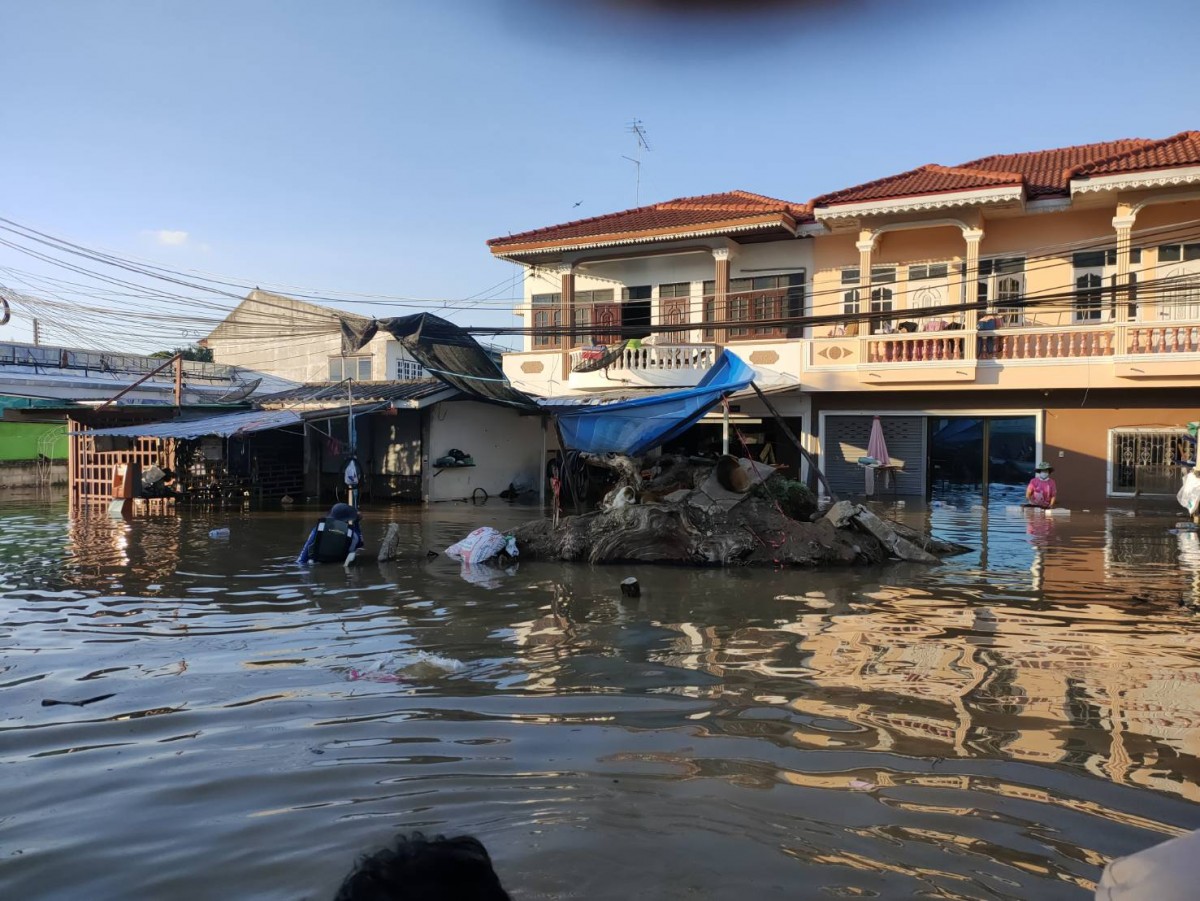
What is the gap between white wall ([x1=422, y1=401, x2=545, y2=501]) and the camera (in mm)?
21016

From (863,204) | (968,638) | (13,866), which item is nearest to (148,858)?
(13,866)

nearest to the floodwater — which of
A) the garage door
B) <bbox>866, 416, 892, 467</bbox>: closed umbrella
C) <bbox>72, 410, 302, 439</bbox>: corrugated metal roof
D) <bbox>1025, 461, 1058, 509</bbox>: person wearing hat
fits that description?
<bbox>1025, 461, 1058, 509</bbox>: person wearing hat

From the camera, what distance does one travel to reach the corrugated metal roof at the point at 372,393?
19234 millimetres

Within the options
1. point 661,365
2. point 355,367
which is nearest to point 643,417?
point 661,365

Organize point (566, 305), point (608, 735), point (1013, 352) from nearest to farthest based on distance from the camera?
point (608, 735) → point (1013, 352) → point (566, 305)

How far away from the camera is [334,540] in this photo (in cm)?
1145

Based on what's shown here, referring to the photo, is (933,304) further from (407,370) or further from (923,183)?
(407,370)

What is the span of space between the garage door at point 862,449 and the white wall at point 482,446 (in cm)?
775

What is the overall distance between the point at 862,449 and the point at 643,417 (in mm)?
7958

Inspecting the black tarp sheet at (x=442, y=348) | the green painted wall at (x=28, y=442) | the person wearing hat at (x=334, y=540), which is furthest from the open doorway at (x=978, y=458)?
the green painted wall at (x=28, y=442)

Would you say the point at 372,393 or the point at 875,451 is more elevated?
the point at 372,393

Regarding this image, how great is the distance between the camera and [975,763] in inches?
179

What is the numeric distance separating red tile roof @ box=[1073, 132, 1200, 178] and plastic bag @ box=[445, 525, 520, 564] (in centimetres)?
1267

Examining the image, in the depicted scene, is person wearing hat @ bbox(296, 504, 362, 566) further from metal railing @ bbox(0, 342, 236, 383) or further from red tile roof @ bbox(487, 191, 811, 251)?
metal railing @ bbox(0, 342, 236, 383)
